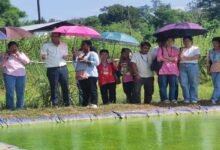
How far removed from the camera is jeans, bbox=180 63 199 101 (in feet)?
41.4

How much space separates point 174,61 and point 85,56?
187 centimetres

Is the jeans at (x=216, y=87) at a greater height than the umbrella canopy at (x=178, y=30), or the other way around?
the umbrella canopy at (x=178, y=30)

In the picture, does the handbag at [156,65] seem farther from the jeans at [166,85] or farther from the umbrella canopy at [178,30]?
the umbrella canopy at [178,30]

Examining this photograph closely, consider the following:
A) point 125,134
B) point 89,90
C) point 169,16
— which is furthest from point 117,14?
point 125,134

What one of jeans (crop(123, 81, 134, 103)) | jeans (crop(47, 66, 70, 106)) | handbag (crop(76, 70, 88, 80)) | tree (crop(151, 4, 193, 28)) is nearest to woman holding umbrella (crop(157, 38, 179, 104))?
jeans (crop(123, 81, 134, 103))

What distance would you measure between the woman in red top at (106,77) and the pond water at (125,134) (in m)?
1.77

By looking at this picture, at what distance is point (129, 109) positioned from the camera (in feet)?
38.1

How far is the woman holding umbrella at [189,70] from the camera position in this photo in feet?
41.3

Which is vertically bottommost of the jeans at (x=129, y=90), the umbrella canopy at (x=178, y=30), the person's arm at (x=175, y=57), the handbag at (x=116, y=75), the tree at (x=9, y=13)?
the jeans at (x=129, y=90)

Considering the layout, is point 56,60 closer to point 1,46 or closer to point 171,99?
point 171,99

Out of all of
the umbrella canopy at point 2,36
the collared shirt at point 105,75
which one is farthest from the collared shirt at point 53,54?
the collared shirt at point 105,75

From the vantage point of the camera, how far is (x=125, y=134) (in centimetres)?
930

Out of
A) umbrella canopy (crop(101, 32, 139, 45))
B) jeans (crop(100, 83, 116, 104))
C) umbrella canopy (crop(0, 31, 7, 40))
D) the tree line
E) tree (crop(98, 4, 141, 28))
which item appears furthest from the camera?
tree (crop(98, 4, 141, 28))

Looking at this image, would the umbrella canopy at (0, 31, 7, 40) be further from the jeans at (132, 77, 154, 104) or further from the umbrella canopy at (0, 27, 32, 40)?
the jeans at (132, 77, 154, 104)
